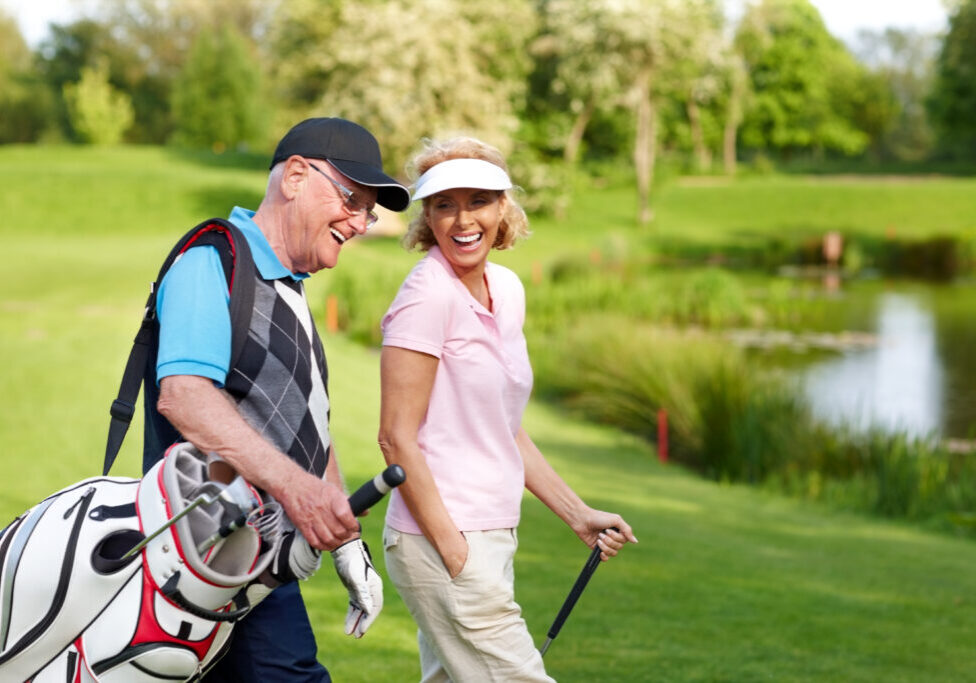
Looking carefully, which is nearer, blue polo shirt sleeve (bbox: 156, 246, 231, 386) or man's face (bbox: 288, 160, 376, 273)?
blue polo shirt sleeve (bbox: 156, 246, 231, 386)

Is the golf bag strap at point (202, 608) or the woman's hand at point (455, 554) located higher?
the golf bag strap at point (202, 608)

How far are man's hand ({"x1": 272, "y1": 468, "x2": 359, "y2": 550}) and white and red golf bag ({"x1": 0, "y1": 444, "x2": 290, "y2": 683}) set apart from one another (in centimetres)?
8

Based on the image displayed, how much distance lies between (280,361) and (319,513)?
44 centimetres

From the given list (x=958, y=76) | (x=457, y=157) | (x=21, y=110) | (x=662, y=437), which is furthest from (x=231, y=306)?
(x=21, y=110)

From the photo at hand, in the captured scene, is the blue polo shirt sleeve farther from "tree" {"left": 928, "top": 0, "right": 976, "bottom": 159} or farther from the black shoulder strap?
"tree" {"left": 928, "top": 0, "right": 976, "bottom": 159}

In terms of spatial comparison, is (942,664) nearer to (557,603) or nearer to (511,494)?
(557,603)

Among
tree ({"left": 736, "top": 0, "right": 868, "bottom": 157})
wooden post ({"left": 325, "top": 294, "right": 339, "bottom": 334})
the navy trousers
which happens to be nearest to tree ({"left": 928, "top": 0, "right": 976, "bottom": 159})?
tree ({"left": 736, "top": 0, "right": 868, "bottom": 157})

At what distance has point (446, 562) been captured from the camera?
2.89m

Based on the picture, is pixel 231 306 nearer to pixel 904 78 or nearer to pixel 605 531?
pixel 605 531

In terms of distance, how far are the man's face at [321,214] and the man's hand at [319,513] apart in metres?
0.63

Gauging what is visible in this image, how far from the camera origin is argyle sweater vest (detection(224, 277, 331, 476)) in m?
2.68

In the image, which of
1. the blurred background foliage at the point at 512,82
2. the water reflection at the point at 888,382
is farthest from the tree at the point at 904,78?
the water reflection at the point at 888,382

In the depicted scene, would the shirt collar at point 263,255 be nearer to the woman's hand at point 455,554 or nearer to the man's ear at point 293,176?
the man's ear at point 293,176

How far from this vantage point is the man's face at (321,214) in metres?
2.86
